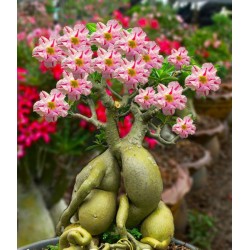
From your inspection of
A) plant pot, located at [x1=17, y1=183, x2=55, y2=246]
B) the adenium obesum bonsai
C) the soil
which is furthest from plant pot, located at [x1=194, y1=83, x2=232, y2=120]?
the adenium obesum bonsai

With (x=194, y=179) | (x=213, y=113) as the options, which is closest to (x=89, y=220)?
(x=194, y=179)

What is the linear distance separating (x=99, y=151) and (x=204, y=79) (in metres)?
1.74

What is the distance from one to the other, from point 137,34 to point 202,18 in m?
7.35

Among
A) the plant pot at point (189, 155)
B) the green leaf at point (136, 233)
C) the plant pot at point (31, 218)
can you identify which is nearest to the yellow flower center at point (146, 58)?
the green leaf at point (136, 233)

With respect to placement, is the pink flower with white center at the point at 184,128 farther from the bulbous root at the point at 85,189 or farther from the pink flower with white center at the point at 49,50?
the pink flower with white center at the point at 49,50

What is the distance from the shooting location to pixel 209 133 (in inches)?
191

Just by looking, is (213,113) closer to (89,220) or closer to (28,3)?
(28,3)

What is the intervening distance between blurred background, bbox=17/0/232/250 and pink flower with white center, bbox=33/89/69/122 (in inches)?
7.4

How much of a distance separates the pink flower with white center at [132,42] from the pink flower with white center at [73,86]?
12 centimetres

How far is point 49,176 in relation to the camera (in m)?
3.17

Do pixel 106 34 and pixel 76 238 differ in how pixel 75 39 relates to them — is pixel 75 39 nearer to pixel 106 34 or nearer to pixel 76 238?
pixel 106 34

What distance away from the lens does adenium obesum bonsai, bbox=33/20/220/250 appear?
137cm

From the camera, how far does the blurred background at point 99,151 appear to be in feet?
9.67

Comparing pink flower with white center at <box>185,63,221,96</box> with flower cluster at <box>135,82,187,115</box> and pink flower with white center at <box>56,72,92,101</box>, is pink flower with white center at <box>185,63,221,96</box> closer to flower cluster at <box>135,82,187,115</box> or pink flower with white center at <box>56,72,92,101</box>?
flower cluster at <box>135,82,187,115</box>
